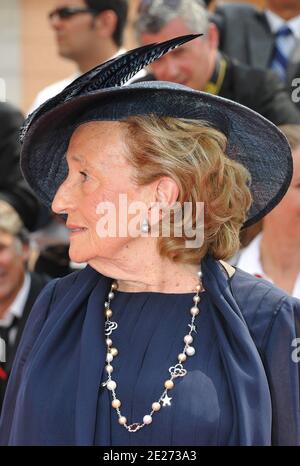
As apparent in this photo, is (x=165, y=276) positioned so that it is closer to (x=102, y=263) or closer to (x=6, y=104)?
(x=102, y=263)

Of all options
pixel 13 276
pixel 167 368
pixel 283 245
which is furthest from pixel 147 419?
pixel 13 276

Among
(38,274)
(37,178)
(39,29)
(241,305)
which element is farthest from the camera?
(39,29)

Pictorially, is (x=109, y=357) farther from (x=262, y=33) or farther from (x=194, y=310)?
(x=262, y=33)

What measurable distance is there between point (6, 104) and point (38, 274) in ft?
3.01

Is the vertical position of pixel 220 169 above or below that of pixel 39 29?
below

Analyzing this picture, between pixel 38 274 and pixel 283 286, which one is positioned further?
pixel 38 274

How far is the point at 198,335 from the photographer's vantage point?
97.6 inches

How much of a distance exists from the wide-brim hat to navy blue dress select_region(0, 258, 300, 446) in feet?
0.97

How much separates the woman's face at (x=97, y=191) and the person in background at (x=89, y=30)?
2593 mm

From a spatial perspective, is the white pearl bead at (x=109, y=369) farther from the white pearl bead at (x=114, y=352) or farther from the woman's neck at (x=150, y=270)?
the woman's neck at (x=150, y=270)

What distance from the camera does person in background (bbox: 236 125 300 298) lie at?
Result: 367cm

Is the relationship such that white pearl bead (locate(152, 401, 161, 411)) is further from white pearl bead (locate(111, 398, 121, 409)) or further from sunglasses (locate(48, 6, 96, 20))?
sunglasses (locate(48, 6, 96, 20))

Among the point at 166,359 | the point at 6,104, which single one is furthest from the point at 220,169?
the point at 6,104
